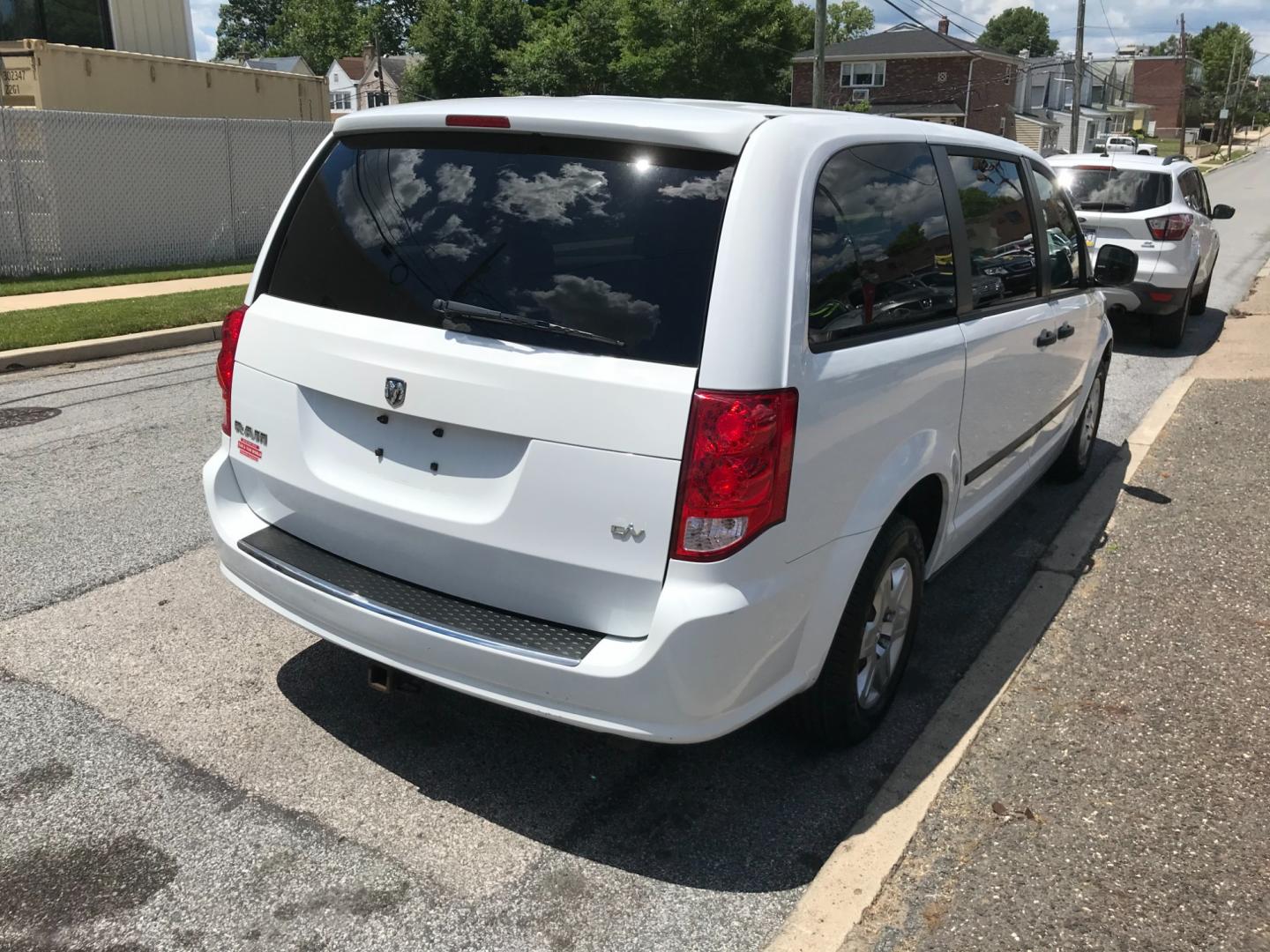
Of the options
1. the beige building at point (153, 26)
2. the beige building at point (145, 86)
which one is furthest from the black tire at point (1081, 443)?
the beige building at point (153, 26)

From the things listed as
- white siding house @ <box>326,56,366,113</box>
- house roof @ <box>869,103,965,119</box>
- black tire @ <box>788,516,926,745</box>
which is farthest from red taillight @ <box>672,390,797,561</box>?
white siding house @ <box>326,56,366,113</box>

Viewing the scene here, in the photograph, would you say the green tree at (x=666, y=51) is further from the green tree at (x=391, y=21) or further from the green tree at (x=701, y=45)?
the green tree at (x=391, y=21)

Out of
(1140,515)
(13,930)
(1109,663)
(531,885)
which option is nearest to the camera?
(13,930)

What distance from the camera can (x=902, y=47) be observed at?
59.0 m

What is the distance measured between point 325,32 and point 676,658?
117130 mm

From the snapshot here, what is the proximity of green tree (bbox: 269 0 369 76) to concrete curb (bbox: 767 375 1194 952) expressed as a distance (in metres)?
112

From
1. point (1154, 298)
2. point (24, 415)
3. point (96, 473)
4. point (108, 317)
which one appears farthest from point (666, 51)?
point (96, 473)

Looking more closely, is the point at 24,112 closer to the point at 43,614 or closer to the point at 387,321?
the point at 43,614

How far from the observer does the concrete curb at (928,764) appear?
279 cm

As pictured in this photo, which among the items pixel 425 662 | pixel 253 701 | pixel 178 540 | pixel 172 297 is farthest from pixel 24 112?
pixel 425 662

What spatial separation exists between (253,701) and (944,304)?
8.89ft

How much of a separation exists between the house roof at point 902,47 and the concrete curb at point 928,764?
57869mm

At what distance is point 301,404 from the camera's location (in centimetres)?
324

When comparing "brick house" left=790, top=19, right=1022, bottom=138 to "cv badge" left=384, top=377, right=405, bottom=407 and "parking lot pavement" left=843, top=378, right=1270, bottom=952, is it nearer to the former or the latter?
"parking lot pavement" left=843, top=378, right=1270, bottom=952
